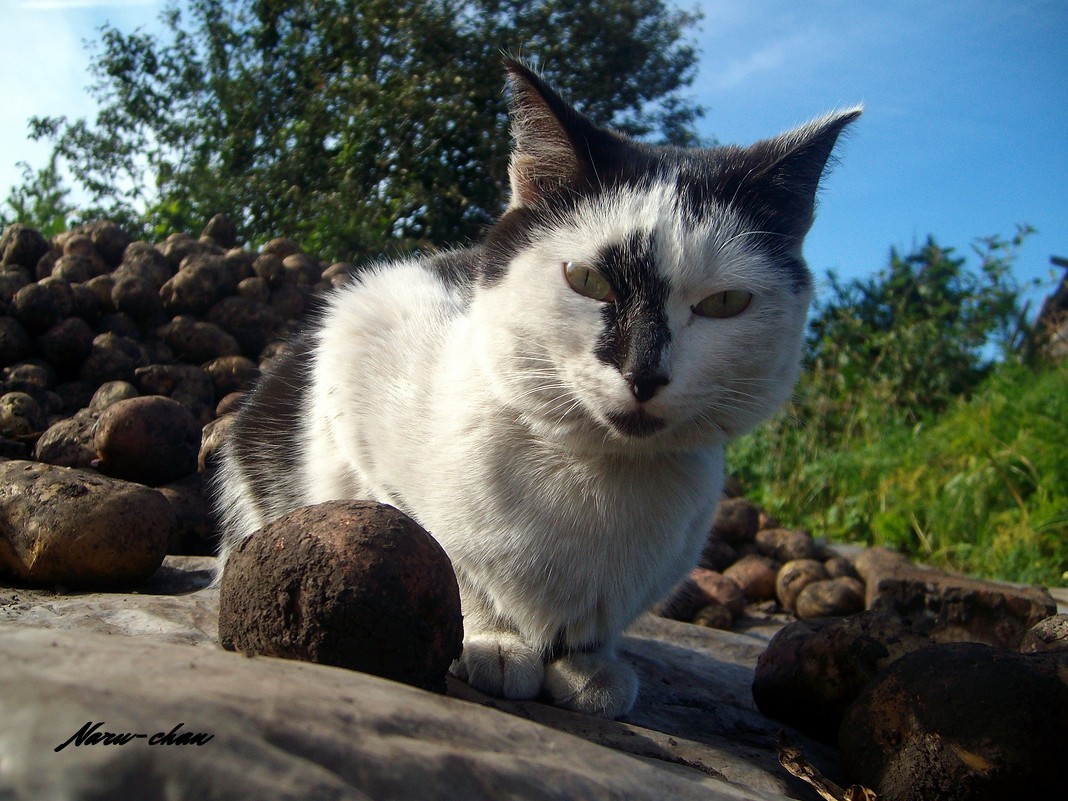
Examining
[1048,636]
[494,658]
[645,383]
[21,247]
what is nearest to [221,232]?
[21,247]

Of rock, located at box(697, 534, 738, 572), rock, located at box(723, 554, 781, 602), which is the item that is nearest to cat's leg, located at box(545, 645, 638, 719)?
rock, located at box(723, 554, 781, 602)

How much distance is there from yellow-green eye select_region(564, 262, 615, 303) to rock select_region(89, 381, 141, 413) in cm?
207

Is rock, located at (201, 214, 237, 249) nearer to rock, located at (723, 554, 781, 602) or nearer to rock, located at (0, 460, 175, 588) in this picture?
rock, located at (0, 460, 175, 588)

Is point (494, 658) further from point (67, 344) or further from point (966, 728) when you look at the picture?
point (67, 344)

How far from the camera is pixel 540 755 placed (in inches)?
38.1

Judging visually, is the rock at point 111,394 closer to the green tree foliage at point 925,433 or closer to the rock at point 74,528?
the rock at point 74,528

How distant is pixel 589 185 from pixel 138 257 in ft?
9.11

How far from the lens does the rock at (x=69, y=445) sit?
98.4 inches

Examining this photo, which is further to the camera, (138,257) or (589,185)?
(138,257)

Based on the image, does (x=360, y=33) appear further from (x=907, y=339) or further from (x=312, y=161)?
(x=907, y=339)

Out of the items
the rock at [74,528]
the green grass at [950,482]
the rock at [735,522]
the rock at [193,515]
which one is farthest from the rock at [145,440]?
the green grass at [950,482]

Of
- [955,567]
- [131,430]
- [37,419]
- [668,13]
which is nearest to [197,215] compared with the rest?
[37,419]

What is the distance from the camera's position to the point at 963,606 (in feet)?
8.21

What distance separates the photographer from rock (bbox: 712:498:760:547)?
147 inches
